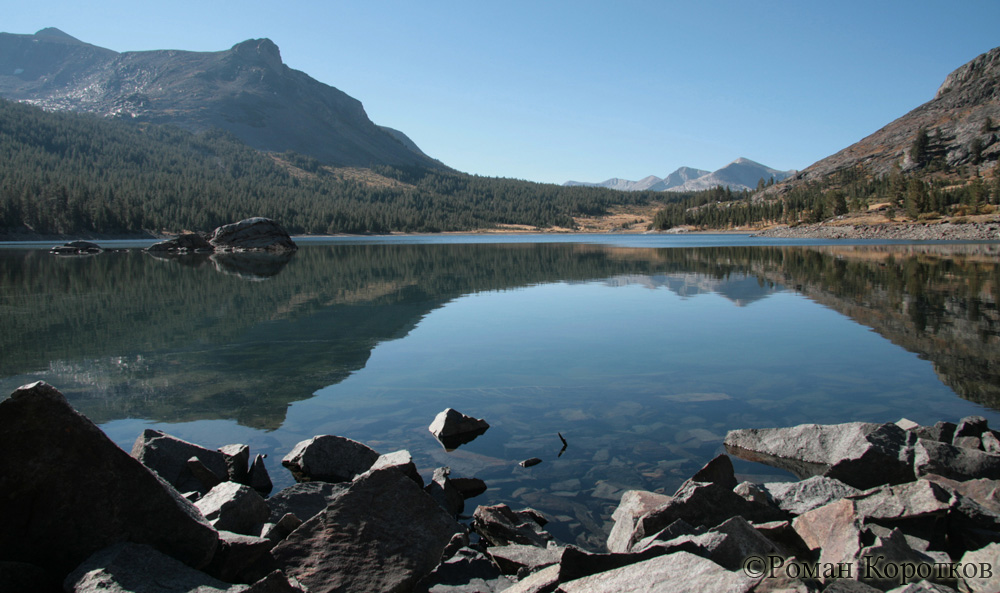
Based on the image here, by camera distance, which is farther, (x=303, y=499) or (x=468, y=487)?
(x=468, y=487)

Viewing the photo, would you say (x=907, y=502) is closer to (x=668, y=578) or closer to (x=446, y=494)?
(x=668, y=578)

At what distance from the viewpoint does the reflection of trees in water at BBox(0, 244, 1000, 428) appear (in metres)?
12.9

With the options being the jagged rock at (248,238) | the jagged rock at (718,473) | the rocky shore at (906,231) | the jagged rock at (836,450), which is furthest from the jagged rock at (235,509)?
the rocky shore at (906,231)

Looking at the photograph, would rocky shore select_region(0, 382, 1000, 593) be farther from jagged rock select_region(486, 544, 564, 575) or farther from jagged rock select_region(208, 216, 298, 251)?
jagged rock select_region(208, 216, 298, 251)

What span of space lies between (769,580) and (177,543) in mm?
5298

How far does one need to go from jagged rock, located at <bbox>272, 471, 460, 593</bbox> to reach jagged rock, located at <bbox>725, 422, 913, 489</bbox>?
540 centimetres

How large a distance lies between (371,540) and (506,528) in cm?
155

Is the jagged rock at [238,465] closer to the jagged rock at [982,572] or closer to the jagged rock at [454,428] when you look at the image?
the jagged rock at [454,428]

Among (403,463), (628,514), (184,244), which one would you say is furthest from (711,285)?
(184,244)

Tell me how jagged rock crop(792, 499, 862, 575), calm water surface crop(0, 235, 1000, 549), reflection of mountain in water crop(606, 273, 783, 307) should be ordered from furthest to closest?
reflection of mountain in water crop(606, 273, 783, 307), calm water surface crop(0, 235, 1000, 549), jagged rock crop(792, 499, 862, 575)

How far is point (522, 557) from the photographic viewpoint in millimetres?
5820

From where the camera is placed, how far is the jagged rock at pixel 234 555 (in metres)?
5.34

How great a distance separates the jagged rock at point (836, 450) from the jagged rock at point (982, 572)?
2.56 m

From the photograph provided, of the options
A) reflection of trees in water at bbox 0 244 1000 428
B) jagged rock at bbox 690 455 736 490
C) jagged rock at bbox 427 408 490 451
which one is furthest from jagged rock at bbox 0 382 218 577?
jagged rock at bbox 690 455 736 490
